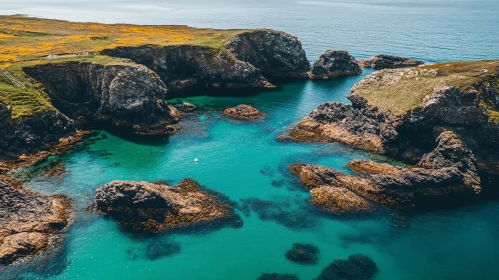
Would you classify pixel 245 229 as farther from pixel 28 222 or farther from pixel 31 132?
pixel 31 132

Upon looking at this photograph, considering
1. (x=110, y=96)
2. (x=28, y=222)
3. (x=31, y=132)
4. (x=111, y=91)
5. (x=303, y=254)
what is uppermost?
(x=111, y=91)

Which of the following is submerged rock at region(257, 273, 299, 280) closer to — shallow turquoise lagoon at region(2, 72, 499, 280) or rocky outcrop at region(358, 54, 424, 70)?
shallow turquoise lagoon at region(2, 72, 499, 280)

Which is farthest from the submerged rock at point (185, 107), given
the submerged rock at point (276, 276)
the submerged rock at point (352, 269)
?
the submerged rock at point (352, 269)

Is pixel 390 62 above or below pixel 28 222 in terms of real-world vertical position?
above

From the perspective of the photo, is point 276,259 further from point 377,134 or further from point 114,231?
point 377,134

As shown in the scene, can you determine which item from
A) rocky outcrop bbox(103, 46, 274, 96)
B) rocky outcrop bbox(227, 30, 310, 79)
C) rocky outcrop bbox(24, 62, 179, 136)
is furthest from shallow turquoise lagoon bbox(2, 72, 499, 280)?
rocky outcrop bbox(227, 30, 310, 79)

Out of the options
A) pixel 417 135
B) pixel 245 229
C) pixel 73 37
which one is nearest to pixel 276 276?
pixel 245 229

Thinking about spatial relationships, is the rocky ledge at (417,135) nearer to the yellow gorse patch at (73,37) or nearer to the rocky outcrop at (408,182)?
the rocky outcrop at (408,182)
